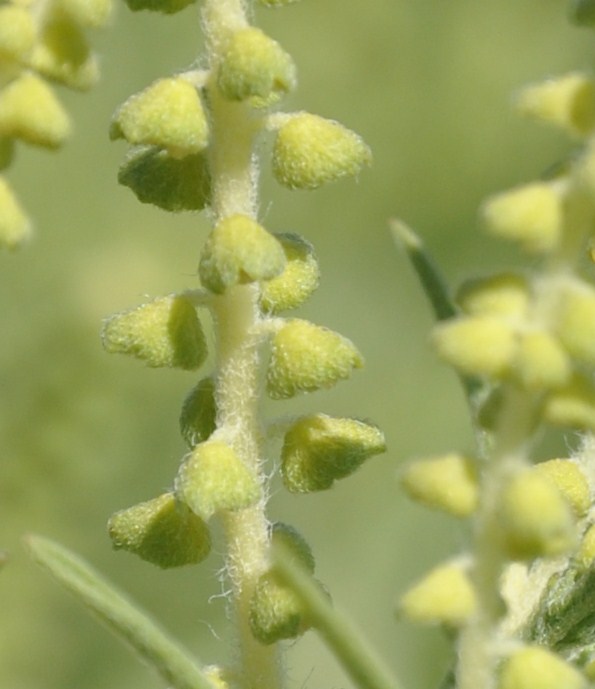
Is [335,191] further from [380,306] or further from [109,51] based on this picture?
[109,51]

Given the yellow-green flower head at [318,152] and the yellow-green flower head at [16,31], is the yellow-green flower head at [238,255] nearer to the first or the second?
the yellow-green flower head at [318,152]

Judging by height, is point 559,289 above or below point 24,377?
below

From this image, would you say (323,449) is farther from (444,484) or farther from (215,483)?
(444,484)

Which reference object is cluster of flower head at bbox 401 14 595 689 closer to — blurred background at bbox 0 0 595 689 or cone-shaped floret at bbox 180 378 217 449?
cone-shaped floret at bbox 180 378 217 449

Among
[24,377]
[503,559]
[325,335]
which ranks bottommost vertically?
[503,559]

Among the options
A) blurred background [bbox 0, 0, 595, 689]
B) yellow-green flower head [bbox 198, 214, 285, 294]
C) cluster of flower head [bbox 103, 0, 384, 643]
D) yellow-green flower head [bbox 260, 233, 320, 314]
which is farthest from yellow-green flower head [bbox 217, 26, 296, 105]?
blurred background [bbox 0, 0, 595, 689]

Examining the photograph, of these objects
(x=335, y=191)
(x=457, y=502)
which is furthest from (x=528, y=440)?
(x=335, y=191)
